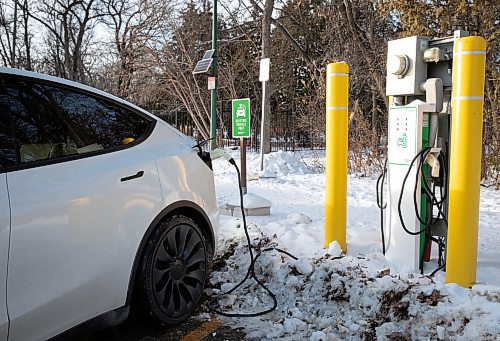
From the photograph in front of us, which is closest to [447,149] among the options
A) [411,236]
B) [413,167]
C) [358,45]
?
[413,167]

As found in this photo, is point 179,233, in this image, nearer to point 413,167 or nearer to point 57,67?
point 413,167

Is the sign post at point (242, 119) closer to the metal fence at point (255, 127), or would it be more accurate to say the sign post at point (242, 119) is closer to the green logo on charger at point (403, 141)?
the green logo on charger at point (403, 141)

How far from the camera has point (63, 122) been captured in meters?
2.72

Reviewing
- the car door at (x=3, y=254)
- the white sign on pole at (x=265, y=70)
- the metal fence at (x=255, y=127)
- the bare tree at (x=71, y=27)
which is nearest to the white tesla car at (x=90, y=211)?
the car door at (x=3, y=254)

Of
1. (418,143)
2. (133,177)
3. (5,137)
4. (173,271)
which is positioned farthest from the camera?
(418,143)

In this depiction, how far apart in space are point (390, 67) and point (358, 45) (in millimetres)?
9136

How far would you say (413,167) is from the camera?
394cm

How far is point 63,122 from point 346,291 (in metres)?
2.41

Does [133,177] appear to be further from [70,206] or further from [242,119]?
[242,119]

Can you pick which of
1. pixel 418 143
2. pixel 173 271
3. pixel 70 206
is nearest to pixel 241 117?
pixel 418 143

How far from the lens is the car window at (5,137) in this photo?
2252 millimetres

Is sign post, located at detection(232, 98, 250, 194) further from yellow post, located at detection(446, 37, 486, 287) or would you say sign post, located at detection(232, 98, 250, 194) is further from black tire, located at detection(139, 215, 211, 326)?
yellow post, located at detection(446, 37, 486, 287)

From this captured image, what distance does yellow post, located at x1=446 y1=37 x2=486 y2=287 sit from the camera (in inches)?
132

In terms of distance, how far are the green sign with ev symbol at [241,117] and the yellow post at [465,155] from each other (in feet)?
16.0
